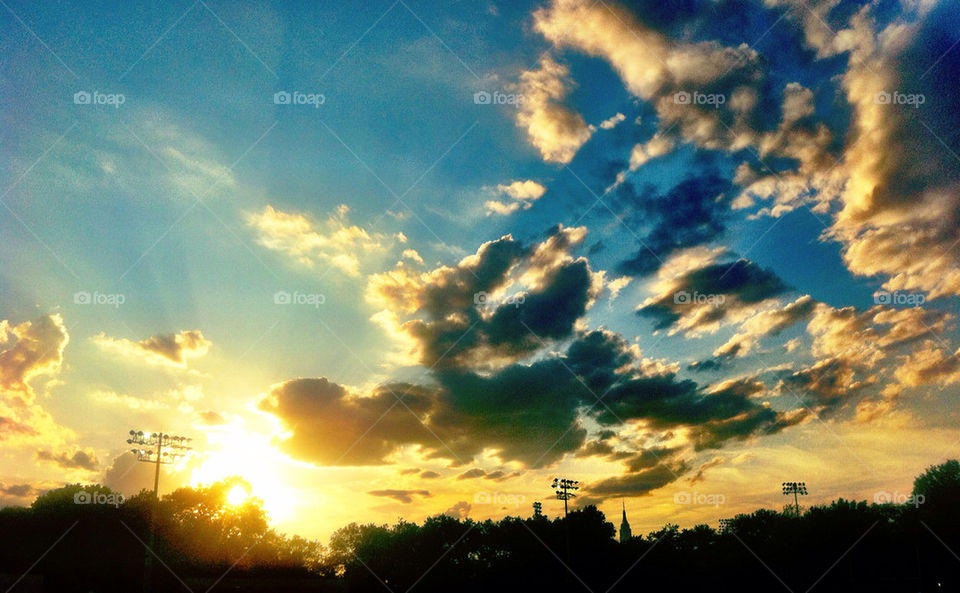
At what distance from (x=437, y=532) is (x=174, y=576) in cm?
3780

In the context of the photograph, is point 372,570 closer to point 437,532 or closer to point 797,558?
point 437,532

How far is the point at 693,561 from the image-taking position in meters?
66.2

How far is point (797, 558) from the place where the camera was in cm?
6159

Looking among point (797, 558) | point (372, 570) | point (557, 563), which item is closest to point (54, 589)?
point (372, 570)

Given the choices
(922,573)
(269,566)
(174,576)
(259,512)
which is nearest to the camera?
(174,576)

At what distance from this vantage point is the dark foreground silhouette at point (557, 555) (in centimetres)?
5016

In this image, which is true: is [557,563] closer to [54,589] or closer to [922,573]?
[922,573]

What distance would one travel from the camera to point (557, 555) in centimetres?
6400

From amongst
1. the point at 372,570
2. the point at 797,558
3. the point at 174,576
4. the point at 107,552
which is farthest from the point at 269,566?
the point at 797,558

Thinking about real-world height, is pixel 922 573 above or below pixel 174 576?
below

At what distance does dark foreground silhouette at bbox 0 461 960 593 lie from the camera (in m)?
50.2

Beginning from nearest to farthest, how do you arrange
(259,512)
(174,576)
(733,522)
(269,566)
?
(174,576)
(269,566)
(733,522)
(259,512)

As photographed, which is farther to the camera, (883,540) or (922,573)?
(883,540)

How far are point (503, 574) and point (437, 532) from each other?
19.6 meters
